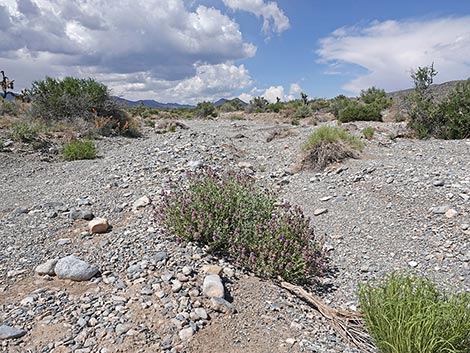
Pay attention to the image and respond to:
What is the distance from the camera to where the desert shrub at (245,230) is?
160 inches

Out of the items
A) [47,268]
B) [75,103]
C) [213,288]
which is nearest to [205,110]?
[75,103]

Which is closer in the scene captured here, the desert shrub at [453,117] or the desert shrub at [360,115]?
the desert shrub at [453,117]

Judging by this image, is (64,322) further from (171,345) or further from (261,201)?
(261,201)

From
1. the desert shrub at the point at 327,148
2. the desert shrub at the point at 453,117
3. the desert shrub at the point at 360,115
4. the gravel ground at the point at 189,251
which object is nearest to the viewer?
the gravel ground at the point at 189,251

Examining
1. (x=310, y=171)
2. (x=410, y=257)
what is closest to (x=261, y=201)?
(x=410, y=257)

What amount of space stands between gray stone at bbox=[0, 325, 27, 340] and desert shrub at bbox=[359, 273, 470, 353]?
2.85 meters

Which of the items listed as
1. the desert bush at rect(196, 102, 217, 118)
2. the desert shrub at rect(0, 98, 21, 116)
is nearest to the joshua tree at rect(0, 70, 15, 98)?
the desert shrub at rect(0, 98, 21, 116)

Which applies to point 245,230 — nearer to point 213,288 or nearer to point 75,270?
point 213,288

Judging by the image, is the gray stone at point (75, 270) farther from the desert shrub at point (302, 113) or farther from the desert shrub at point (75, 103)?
the desert shrub at point (302, 113)

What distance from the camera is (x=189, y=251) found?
13.9ft

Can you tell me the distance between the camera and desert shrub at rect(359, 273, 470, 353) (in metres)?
2.55

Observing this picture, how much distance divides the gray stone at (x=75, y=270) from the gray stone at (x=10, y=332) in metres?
0.82

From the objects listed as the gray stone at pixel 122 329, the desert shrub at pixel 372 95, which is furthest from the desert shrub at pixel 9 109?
the desert shrub at pixel 372 95

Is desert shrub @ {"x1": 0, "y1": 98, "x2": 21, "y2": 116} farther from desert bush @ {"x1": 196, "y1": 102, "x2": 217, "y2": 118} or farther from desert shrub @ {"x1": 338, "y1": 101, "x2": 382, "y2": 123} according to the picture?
desert bush @ {"x1": 196, "y1": 102, "x2": 217, "y2": 118}
